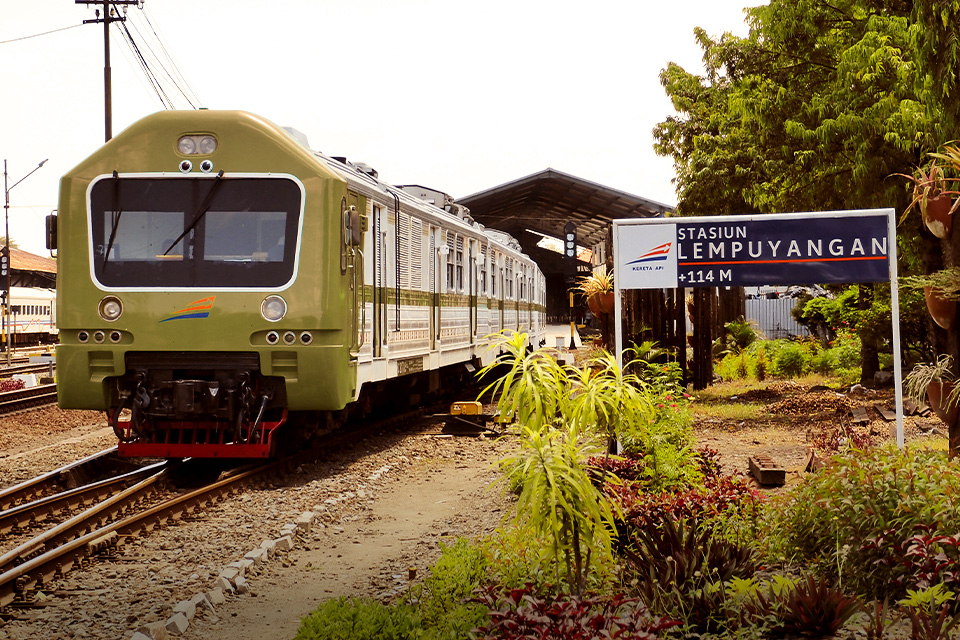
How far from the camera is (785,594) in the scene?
462 cm

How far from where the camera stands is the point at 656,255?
854cm

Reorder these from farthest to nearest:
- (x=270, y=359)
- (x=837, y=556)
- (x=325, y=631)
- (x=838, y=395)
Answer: (x=838, y=395) → (x=270, y=359) → (x=837, y=556) → (x=325, y=631)

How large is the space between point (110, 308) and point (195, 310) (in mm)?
851

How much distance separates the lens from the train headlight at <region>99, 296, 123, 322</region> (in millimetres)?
9266

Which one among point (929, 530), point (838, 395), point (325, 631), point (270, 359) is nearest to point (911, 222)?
point (838, 395)

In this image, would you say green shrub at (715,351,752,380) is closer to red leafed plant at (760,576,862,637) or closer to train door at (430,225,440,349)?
train door at (430,225,440,349)

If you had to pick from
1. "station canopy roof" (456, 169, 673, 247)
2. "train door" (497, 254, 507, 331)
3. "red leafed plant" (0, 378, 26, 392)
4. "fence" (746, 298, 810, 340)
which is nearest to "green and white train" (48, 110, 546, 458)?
"train door" (497, 254, 507, 331)

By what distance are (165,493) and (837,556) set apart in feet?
21.7

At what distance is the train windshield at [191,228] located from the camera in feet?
30.3

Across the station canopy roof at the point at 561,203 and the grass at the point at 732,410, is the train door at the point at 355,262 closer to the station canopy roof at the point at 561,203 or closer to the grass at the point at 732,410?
the grass at the point at 732,410

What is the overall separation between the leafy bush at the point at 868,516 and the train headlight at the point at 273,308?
16.3 feet

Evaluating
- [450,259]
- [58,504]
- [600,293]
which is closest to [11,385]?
[450,259]

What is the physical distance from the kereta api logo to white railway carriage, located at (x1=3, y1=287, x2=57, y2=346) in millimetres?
38043

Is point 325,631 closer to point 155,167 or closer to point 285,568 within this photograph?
point 285,568
